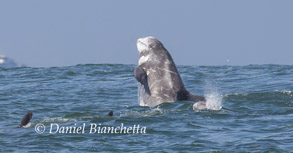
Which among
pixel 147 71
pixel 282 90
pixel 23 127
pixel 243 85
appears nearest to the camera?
pixel 23 127

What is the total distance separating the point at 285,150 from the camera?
1370 cm

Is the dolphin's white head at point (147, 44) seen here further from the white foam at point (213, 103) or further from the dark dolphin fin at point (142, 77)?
the white foam at point (213, 103)

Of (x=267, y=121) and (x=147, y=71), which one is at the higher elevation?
(x=147, y=71)

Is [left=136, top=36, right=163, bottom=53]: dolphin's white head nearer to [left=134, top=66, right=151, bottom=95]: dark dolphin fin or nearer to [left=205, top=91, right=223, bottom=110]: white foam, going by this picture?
[left=134, top=66, right=151, bottom=95]: dark dolphin fin

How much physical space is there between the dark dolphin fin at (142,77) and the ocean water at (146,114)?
725 mm

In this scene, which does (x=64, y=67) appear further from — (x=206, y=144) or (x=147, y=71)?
(x=206, y=144)

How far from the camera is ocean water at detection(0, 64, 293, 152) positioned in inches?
575

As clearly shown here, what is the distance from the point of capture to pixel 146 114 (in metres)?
18.2

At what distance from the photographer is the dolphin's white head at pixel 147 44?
2077 centimetres

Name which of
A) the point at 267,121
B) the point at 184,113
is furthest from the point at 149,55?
the point at 267,121

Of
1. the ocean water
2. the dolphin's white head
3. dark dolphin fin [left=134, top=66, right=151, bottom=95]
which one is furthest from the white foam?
the dolphin's white head

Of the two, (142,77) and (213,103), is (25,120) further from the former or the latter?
(213,103)

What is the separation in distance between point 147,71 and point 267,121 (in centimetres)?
468

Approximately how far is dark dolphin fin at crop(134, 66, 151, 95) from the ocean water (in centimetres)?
73
